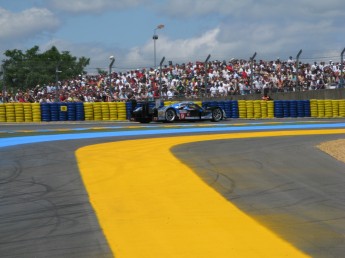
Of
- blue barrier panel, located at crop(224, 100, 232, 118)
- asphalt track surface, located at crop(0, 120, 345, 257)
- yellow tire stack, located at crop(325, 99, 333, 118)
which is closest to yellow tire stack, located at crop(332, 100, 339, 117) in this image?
yellow tire stack, located at crop(325, 99, 333, 118)

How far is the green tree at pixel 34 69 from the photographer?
28.8 meters

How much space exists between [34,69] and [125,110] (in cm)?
569

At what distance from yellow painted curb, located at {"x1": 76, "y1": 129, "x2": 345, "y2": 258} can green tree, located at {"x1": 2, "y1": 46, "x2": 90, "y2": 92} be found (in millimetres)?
18504

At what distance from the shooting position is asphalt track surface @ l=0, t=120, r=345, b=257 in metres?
5.40

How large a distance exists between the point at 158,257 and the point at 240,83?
29608 millimetres

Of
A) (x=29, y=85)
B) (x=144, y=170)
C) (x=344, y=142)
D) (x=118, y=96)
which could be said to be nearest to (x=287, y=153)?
(x=344, y=142)

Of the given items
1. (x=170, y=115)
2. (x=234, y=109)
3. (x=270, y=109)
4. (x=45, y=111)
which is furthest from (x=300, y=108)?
(x=45, y=111)

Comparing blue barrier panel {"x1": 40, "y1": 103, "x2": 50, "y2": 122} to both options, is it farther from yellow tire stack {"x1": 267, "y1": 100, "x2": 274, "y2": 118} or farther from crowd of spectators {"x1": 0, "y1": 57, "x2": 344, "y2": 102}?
yellow tire stack {"x1": 267, "y1": 100, "x2": 274, "y2": 118}

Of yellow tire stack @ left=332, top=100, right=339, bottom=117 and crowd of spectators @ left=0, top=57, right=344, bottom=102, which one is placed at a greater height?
crowd of spectators @ left=0, top=57, right=344, bottom=102

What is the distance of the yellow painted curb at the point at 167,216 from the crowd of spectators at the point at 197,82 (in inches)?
817

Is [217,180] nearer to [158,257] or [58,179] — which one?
Answer: [58,179]

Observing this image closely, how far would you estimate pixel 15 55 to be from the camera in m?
76.1

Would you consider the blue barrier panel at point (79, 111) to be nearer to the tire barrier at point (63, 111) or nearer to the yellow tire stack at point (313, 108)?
the tire barrier at point (63, 111)

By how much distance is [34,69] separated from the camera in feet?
99.6
